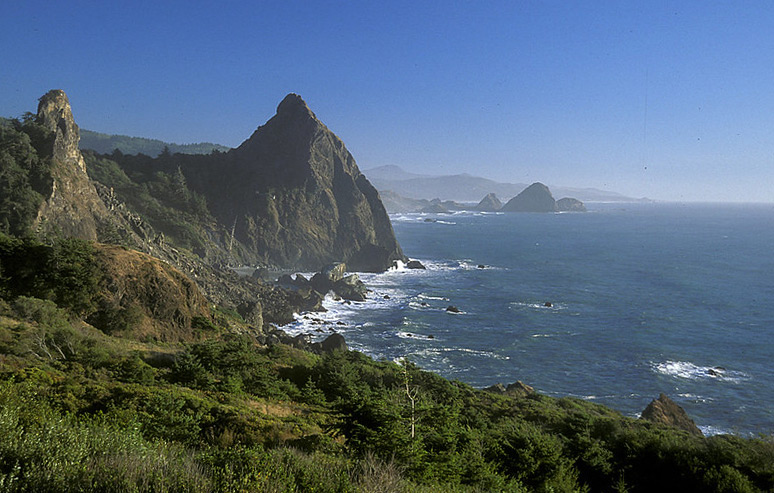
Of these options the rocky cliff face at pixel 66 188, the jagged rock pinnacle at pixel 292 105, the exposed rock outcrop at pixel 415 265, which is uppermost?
the jagged rock pinnacle at pixel 292 105

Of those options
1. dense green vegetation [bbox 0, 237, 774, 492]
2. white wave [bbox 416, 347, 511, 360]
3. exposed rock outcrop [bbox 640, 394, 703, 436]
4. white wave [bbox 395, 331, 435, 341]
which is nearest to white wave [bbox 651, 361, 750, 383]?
exposed rock outcrop [bbox 640, 394, 703, 436]

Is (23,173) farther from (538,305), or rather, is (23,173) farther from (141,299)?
(538,305)

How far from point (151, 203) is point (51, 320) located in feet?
219

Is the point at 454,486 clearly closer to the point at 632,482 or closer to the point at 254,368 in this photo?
the point at 632,482

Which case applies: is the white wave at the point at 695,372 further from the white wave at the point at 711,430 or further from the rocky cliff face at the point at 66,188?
the rocky cliff face at the point at 66,188

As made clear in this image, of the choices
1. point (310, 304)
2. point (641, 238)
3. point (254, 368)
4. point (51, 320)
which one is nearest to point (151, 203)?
point (310, 304)

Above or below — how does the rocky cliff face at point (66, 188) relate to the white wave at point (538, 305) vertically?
above

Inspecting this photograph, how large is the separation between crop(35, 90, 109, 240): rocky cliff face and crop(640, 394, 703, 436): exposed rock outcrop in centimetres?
5610

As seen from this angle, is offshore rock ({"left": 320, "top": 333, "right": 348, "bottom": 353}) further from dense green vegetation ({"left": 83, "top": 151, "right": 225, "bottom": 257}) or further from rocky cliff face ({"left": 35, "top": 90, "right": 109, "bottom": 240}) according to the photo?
dense green vegetation ({"left": 83, "top": 151, "right": 225, "bottom": 257})

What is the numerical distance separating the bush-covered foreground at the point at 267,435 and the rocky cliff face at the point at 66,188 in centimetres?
2772

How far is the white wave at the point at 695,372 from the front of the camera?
1617 inches

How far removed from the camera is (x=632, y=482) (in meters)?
16.6

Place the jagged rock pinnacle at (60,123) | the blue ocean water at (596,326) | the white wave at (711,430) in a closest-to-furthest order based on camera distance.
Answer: the white wave at (711,430), the blue ocean water at (596,326), the jagged rock pinnacle at (60,123)

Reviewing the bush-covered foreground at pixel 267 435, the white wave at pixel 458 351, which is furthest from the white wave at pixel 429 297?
the bush-covered foreground at pixel 267 435
